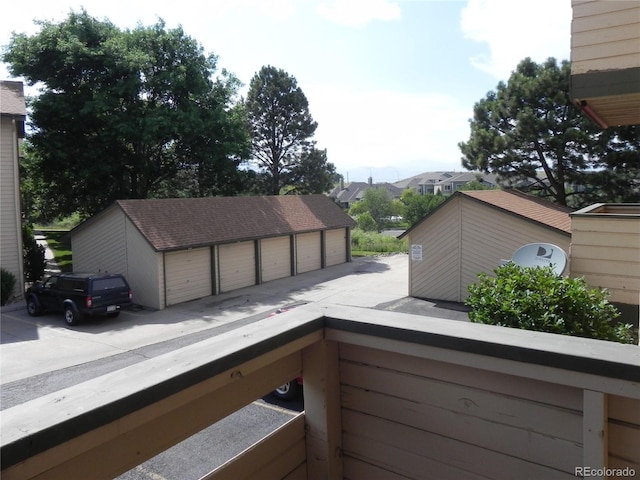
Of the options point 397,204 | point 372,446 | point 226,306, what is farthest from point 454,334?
point 397,204

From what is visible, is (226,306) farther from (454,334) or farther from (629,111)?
(454,334)

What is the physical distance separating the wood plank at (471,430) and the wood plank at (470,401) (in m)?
0.02

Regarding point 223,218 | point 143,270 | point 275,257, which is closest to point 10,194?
point 143,270

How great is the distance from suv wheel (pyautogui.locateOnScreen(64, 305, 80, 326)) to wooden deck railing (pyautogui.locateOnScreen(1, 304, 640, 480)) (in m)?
14.8

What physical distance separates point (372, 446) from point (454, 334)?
86cm

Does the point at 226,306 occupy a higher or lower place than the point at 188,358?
lower

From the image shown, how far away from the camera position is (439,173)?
101625mm

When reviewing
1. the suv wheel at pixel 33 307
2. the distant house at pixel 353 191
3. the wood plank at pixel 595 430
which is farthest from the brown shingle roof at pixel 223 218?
the distant house at pixel 353 191

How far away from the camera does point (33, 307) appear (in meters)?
16.4

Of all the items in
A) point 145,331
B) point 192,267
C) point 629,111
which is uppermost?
point 629,111

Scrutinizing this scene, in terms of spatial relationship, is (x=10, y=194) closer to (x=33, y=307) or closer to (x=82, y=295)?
(x=33, y=307)

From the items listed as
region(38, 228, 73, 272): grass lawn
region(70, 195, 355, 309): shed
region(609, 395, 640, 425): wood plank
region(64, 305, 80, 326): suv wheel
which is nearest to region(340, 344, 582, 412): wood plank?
region(609, 395, 640, 425): wood plank

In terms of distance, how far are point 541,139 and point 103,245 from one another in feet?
71.6

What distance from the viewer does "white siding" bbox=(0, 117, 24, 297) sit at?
734 inches
